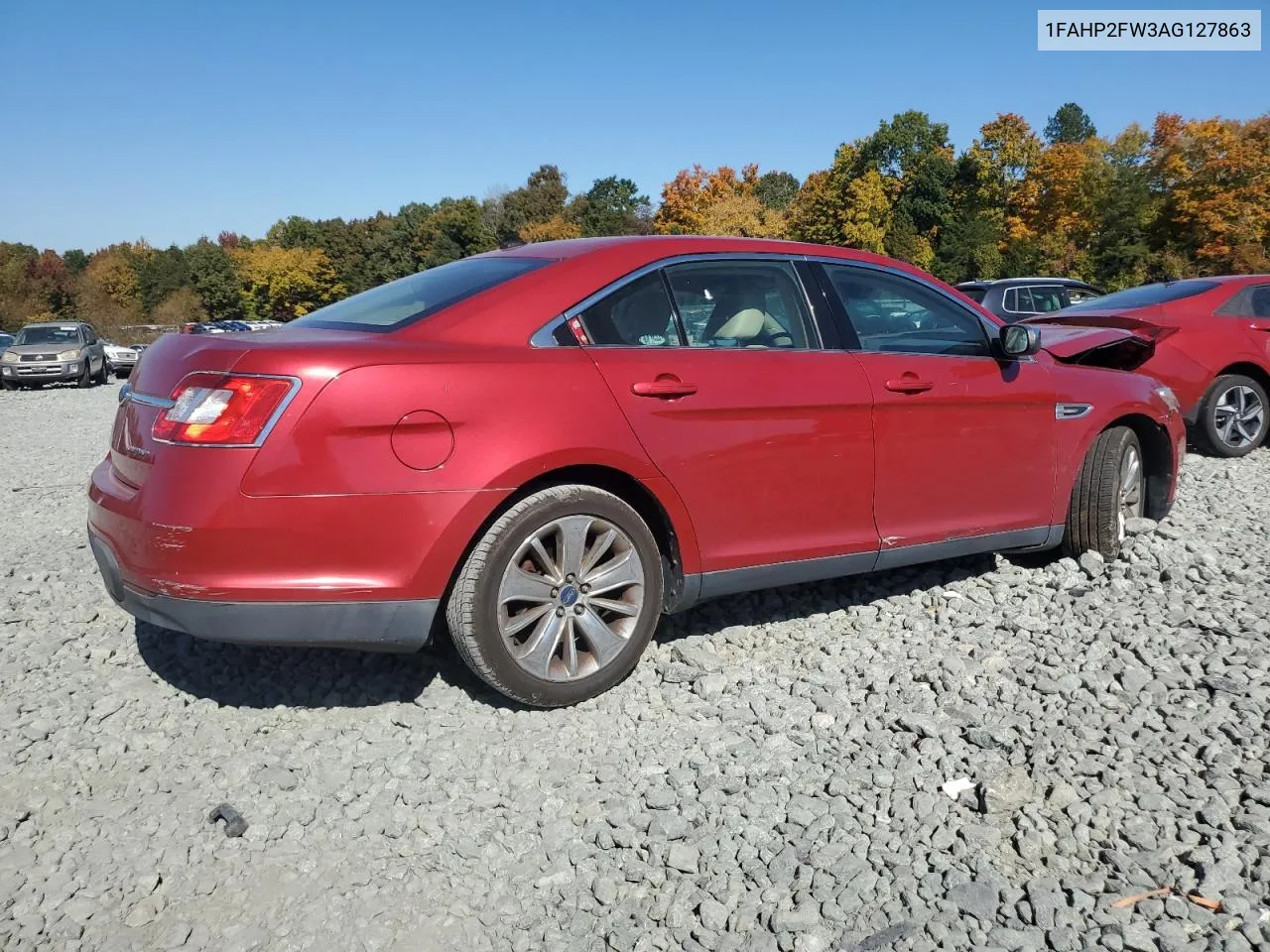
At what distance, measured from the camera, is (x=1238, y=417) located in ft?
26.5

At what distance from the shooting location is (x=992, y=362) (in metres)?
4.49

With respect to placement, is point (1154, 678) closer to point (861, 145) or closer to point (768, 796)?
point (768, 796)

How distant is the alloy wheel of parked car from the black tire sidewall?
625cm

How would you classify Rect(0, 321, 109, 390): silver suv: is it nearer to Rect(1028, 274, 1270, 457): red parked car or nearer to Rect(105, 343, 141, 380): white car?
Rect(105, 343, 141, 380): white car

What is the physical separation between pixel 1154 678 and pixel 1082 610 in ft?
2.43

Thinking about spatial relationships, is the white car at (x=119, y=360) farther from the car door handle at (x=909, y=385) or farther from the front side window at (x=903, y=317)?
the car door handle at (x=909, y=385)

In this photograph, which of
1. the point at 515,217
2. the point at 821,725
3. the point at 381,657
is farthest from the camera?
the point at 515,217

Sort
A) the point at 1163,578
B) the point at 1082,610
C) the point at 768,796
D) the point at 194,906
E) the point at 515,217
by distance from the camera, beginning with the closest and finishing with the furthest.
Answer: the point at 194,906 < the point at 768,796 < the point at 1082,610 < the point at 1163,578 < the point at 515,217

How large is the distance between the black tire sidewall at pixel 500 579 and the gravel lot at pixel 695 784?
0.41ft

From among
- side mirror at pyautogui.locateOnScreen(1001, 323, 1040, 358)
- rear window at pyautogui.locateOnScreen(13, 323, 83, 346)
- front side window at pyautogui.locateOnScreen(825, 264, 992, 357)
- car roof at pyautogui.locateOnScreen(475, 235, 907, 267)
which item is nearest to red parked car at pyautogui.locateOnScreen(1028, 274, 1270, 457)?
side mirror at pyautogui.locateOnScreen(1001, 323, 1040, 358)

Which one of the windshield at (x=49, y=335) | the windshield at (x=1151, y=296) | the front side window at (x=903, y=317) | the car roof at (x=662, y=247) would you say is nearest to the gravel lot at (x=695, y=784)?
the front side window at (x=903, y=317)

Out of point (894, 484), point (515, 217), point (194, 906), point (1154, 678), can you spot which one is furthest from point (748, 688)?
point (515, 217)

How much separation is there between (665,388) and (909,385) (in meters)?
1.18

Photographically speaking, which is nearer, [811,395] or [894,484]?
[811,395]
